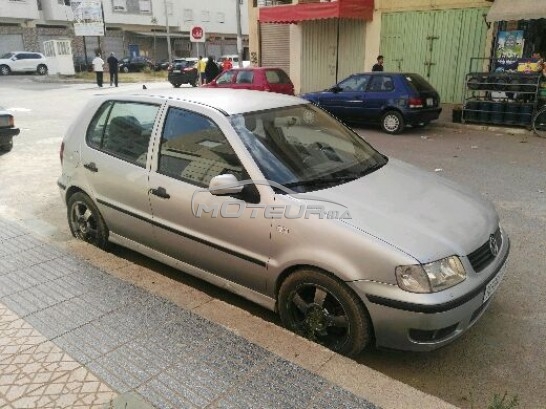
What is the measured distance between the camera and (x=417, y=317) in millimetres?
2688

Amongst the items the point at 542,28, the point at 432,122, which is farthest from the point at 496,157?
the point at 542,28

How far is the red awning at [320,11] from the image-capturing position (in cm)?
1529

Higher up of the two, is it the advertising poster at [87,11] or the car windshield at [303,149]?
the advertising poster at [87,11]

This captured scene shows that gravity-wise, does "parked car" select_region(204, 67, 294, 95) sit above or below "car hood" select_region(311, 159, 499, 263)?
above

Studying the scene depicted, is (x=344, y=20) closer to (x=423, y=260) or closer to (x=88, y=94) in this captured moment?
(x=88, y=94)

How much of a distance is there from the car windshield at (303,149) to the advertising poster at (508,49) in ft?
35.4

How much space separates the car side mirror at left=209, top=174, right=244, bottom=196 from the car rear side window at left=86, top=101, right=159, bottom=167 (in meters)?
0.97

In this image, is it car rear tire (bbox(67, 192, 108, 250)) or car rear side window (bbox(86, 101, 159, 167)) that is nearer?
car rear side window (bbox(86, 101, 159, 167))

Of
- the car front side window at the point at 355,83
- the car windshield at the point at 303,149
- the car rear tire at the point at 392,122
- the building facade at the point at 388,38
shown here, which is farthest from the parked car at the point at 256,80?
the car windshield at the point at 303,149

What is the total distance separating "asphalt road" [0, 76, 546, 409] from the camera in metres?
2.98

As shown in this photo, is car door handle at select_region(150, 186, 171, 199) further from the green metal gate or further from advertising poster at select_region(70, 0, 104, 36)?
advertising poster at select_region(70, 0, 104, 36)

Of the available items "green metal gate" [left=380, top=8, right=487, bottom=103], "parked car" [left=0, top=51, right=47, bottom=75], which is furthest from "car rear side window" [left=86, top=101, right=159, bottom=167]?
"parked car" [left=0, top=51, right=47, bottom=75]

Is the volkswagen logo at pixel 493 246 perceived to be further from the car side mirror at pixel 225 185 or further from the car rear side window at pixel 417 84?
the car rear side window at pixel 417 84

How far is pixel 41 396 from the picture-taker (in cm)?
250
